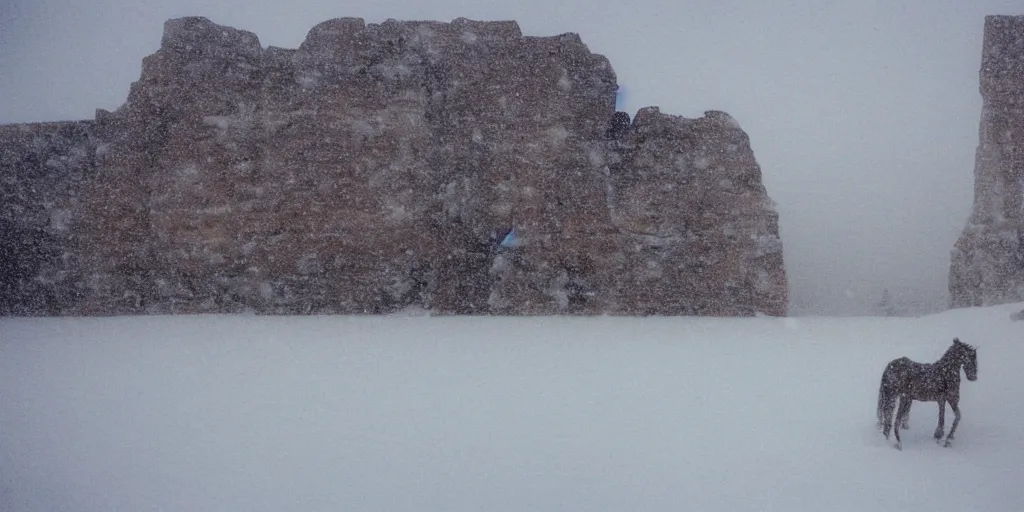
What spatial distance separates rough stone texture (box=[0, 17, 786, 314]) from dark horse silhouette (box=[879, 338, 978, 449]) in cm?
497

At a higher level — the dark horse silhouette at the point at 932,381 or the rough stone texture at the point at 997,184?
Answer: the rough stone texture at the point at 997,184

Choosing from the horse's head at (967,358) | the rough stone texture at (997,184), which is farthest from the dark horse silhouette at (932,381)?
the rough stone texture at (997,184)

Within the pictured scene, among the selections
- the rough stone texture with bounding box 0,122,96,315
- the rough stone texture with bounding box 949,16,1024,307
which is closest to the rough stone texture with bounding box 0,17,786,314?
the rough stone texture with bounding box 0,122,96,315

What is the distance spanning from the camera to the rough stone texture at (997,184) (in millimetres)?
6512

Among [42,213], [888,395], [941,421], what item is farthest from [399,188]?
[941,421]

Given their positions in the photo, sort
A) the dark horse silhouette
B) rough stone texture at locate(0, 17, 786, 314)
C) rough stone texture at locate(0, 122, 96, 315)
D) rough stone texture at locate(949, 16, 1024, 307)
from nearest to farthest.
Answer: the dark horse silhouette
rough stone texture at locate(949, 16, 1024, 307)
rough stone texture at locate(0, 17, 786, 314)
rough stone texture at locate(0, 122, 96, 315)

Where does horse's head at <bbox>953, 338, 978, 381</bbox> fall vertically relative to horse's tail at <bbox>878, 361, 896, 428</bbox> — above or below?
above

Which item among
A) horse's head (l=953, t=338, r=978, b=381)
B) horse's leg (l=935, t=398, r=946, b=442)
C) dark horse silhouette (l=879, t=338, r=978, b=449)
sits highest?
horse's head (l=953, t=338, r=978, b=381)

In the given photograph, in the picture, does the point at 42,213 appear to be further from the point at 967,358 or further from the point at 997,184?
the point at 997,184

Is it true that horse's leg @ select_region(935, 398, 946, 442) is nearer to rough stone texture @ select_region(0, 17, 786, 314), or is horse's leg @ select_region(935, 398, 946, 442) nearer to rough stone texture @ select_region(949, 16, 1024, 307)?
rough stone texture @ select_region(0, 17, 786, 314)

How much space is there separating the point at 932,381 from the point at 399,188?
5.97 meters

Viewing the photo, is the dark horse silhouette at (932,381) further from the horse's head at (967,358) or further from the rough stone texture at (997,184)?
the rough stone texture at (997,184)

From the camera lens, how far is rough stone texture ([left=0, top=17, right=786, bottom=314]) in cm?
695

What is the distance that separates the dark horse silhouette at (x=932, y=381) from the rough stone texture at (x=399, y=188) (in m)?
4.97
